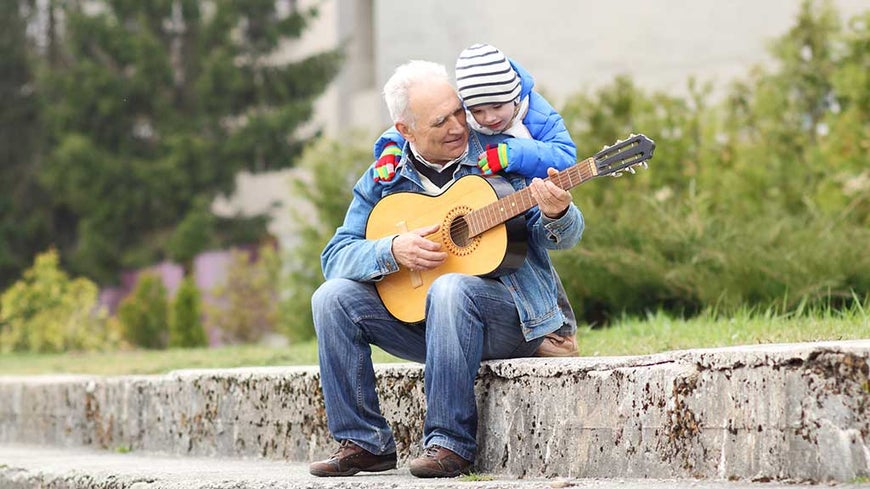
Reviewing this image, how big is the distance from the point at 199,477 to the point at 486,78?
1664 millimetres

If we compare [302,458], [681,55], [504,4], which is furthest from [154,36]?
[302,458]

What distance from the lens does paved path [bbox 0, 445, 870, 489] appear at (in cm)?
372

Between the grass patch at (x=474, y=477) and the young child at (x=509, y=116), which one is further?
the young child at (x=509, y=116)

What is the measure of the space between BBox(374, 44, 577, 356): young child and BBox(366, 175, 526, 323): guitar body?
0.10 m

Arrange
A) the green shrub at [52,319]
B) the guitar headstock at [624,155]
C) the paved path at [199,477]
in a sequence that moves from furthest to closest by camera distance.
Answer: the green shrub at [52,319] → the guitar headstock at [624,155] → the paved path at [199,477]

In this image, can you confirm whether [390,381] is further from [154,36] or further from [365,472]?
[154,36]

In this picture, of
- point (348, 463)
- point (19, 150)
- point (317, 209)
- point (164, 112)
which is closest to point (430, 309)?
point (348, 463)

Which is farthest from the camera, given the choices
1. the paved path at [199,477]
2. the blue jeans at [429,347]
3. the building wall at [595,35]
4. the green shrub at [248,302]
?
the green shrub at [248,302]

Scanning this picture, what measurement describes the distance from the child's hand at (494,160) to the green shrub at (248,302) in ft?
43.8

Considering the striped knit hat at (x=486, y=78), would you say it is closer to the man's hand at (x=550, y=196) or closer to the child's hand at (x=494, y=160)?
the child's hand at (x=494, y=160)

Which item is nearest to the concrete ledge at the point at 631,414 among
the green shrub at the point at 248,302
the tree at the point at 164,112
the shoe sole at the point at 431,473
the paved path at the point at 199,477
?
the paved path at the point at 199,477

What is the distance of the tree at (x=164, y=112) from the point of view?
2178 centimetres

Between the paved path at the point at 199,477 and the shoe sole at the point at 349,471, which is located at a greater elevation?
the shoe sole at the point at 349,471

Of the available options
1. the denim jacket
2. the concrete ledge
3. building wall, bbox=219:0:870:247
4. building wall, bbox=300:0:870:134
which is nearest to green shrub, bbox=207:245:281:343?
building wall, bbox=219:0:870:247
